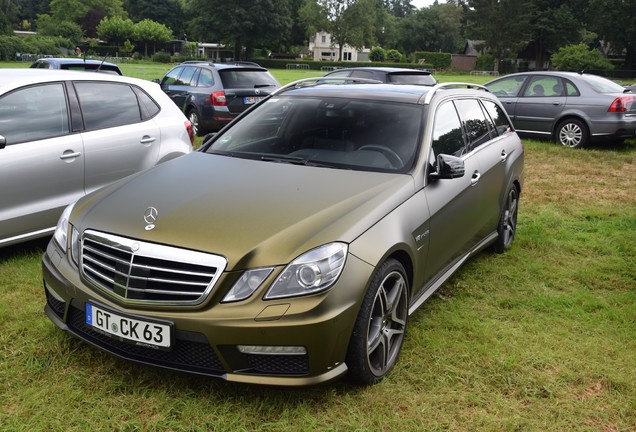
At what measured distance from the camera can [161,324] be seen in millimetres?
2822

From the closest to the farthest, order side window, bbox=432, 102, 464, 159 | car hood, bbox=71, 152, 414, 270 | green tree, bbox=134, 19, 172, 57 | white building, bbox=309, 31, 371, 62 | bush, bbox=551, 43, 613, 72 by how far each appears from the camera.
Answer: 1. car hood, bbox=71, 152, 414, 270
2. side window, bbox=432, 102, 464, 159
3. bush, bbox=551, 43, 613, 72
4. green tree, bbox=134, 19, 172, 57
5. white building, bbox=309, 31, 371, 62

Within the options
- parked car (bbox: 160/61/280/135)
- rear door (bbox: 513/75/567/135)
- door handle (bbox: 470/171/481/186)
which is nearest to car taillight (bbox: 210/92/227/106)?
parked car (bbox: 160/61/280/135)

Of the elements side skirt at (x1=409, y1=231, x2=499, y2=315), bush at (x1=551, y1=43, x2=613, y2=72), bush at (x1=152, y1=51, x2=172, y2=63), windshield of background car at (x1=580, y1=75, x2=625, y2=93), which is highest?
bush at (x1=551, y1=43, x2=613, y2=72)

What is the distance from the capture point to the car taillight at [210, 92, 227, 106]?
1195 cm

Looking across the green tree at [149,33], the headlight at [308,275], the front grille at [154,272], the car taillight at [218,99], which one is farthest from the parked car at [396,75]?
the green tree at [149,33]

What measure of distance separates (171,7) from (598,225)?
366 ft

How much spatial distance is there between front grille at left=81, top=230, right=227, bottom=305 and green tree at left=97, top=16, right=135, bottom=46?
93163mm

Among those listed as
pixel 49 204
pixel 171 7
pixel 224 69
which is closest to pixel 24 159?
pixel 49 204

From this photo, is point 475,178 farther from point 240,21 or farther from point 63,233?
point 240,21

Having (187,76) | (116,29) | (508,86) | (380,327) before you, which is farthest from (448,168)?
(116,29)

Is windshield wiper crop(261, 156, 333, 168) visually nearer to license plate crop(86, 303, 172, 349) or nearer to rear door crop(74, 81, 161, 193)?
license plate crop(86, 303, 172, 349)

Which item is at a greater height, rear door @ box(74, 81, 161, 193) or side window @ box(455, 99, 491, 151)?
side window @ box(455, 99, 491, 151)

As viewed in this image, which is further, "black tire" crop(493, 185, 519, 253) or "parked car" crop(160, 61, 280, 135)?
"parked car" crop(160, 61, 280, 135)

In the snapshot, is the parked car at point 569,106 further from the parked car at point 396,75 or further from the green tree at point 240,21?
the green tree at point 240,21
